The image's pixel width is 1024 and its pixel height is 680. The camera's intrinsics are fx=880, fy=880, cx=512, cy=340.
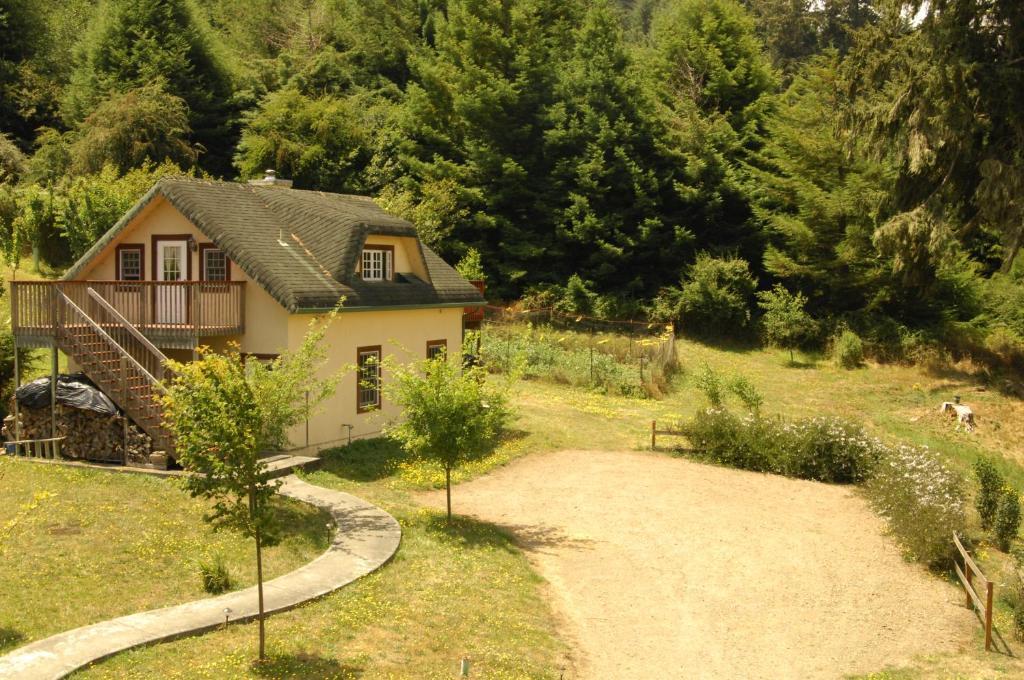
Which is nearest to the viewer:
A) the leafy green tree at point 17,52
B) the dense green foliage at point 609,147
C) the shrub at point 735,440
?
the shrub at point 735,440

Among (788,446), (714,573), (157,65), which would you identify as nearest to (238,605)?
(714,573)

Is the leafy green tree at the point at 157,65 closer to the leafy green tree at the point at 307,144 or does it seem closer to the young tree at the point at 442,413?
the leafy green tree at the point at 307,144

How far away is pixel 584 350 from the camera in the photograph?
36.9m

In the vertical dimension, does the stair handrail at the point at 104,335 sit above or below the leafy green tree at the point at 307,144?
below

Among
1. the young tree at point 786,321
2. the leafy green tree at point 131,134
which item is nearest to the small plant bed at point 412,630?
the young tree at point 786,321

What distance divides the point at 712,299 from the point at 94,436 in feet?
98.1

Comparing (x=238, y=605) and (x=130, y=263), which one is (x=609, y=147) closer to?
(x=130, y=263)

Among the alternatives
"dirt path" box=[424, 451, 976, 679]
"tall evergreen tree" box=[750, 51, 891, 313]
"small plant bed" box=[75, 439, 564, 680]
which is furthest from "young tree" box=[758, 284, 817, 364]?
"small plant bed" box=[75, 439, 564, 680]

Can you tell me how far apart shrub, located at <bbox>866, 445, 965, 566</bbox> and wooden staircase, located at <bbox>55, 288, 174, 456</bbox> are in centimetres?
1578

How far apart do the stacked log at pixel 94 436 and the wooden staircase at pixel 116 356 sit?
0.27m

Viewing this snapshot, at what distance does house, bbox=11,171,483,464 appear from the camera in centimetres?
2075

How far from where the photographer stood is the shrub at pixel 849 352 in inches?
1512

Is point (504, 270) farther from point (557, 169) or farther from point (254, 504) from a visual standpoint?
point (254, 504)

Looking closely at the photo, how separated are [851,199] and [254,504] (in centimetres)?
3486
